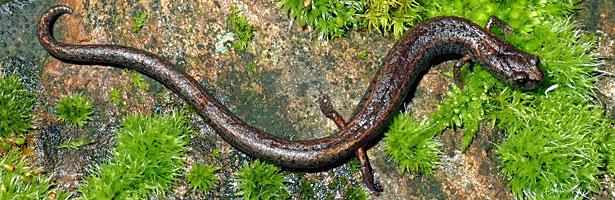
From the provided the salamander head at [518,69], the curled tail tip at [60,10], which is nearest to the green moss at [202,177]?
the curled tail tip at [60,10]

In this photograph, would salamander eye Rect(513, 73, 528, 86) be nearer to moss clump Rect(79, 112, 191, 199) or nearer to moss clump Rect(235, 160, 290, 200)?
moss clump Rect(235, 160, 290, 200)

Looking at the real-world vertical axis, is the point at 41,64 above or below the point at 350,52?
above

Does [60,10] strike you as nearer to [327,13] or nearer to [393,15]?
[327,13]

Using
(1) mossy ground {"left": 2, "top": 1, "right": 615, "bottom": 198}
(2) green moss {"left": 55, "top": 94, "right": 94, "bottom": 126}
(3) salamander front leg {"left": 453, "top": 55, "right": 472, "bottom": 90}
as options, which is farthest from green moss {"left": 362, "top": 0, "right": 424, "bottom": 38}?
(2) green moss {"left": 55, "top": 94, "right": 94, "bottom": 126}

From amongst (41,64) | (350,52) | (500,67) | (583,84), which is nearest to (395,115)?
(350,52)

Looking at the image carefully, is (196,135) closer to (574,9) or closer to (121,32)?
(121,32)

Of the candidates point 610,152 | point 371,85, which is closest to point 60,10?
point 371,85
